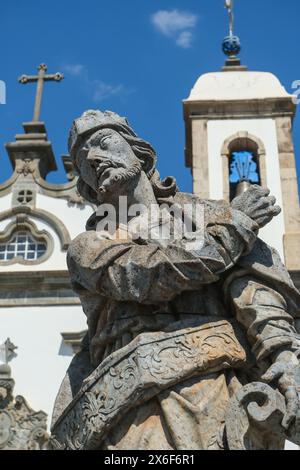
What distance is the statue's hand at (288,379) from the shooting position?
90.1 inches

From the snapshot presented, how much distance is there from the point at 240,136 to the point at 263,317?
12024 millimetres

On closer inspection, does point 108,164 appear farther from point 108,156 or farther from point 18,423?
point 18,423

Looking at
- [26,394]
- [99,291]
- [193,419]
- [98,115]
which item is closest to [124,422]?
[193,419]

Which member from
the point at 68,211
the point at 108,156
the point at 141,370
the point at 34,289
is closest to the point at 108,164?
the point at 108,156

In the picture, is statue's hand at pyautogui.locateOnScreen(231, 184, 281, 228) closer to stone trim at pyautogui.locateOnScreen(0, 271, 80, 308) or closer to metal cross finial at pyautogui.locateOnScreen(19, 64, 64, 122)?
stone trim at pyautogui.locateOnScreen(0, 271, 80, 308)

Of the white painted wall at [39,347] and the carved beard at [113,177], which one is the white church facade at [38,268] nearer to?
the white painted wall at [39,347]

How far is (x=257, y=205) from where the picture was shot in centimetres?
276

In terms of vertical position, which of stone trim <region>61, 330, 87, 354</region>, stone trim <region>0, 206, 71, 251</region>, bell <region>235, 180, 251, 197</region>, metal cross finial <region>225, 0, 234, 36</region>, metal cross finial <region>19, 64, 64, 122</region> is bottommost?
stone trim <region>61, 330, 87, 354</region>

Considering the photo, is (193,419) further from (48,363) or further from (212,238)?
(48,363)

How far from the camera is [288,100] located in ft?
47.0

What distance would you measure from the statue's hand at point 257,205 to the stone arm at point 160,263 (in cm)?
5

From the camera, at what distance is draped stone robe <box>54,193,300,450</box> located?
7.97 feet

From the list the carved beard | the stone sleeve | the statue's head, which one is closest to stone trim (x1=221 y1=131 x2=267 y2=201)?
the statue's head

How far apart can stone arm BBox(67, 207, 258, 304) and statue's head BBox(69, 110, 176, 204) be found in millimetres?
291
